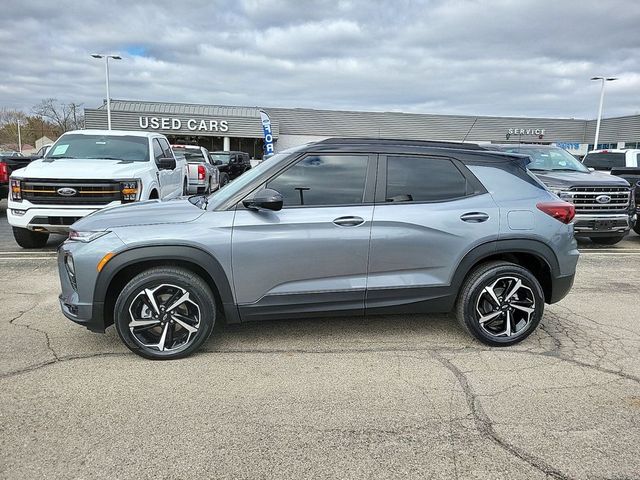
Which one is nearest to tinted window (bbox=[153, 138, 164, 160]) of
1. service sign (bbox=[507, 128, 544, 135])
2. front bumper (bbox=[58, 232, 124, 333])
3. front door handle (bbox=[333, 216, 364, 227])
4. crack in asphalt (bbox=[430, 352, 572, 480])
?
front bumper (bbox=[58, 232, 124, 333])

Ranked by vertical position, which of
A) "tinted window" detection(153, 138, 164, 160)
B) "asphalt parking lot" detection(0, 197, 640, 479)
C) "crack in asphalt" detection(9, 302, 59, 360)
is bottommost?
"crack in asphalt" detection(9, 302, 59, 360)

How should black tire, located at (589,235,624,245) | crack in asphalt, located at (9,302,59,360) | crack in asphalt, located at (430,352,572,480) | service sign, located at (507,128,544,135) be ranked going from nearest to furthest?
crack in asphalt, located at (430,352,572,480)
crack in asphalt, located at (9,302,59,360)
black tire, located at (589,235,624,245)
service sign, located at (507,128,544,135)

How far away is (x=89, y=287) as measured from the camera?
12.4 feet

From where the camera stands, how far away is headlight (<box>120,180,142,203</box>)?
754cm

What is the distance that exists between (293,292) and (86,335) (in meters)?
2.05

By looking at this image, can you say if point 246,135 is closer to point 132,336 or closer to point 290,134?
point 290,134

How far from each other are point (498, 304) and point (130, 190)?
5.78m

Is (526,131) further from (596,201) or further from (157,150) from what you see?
(157,150)

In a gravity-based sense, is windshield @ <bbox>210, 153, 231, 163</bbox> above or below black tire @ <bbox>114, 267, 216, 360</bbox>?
above

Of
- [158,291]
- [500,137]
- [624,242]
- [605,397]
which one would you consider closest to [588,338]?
[605,397]

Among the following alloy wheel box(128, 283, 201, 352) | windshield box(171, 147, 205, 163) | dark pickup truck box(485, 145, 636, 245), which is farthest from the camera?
windshield box(171, 147, 205, 163)

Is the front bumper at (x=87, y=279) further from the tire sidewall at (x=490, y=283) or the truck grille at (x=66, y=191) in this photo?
the truck grille at (x=66, y=191)

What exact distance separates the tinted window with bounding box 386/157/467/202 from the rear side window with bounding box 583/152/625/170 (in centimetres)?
1286

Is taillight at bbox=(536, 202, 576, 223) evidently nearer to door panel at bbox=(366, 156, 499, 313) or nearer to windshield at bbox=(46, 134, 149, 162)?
door panel at bbox=(366, 156, 499, 313)
